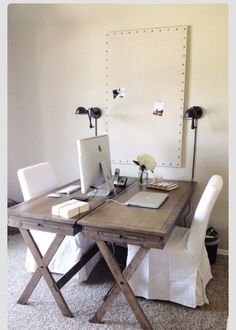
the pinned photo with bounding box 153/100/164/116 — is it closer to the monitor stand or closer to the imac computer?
the imac computer

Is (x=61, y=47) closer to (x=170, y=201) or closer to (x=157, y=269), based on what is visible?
(x=170, y=201)

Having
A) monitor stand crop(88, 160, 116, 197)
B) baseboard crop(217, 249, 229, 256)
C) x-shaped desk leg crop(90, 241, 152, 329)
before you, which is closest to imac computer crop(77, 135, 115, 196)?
monitor stand crop(88, 160, 116, 197)

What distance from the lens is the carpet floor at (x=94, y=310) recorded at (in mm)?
1940

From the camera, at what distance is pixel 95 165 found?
85.6 inches

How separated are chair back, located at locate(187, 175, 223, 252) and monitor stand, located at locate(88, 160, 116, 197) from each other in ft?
2.35

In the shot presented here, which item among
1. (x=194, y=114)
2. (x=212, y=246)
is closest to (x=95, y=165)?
(x=194, y=114)

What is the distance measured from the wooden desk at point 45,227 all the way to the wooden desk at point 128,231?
118 mm

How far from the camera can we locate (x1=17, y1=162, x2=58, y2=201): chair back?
2.38 meters

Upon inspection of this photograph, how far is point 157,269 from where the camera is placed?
6.98 feet

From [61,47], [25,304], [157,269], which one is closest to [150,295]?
[157,269]

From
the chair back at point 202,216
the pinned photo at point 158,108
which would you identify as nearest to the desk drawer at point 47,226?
the chair back at point 202,216

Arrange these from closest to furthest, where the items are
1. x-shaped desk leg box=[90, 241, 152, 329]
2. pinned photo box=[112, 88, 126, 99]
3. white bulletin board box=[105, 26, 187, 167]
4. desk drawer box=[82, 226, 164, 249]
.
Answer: desk drawer box=[82, 226, 164, 249], x-shaped desk leg box=[90, 241, 152, 329], white bulletin board box=[105, 26, 187, 167], pinned photo box=[112, 88, 126, 99]

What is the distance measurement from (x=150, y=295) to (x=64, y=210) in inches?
36.8

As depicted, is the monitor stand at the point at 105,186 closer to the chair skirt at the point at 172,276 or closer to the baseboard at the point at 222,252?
the chair skirt at the point at 172,276
